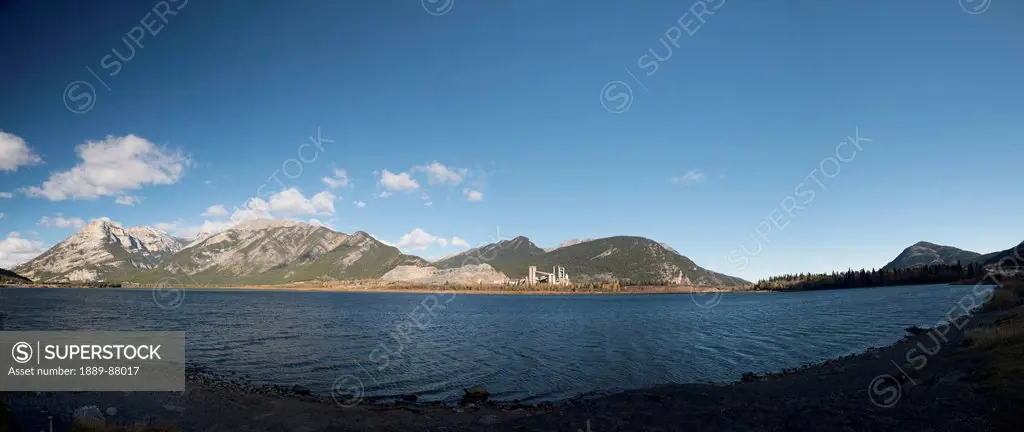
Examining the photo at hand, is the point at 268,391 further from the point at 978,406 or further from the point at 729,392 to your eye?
the point at 978,406

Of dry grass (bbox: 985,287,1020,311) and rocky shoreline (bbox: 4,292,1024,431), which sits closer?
rocky shoreline (bbox: 4,292,1024,431)

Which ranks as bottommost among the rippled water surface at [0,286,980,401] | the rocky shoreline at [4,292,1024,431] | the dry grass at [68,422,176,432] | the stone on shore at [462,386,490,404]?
the rippled water surface at [0,286,980,401]

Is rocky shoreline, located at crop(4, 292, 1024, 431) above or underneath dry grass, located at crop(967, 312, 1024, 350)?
underneath

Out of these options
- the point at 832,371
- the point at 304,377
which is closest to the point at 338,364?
the point at 304,377

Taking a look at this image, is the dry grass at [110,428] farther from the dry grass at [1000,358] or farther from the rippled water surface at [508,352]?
the dry grass at [1000,358]

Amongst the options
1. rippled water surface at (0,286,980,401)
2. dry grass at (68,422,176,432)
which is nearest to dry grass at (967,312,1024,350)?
rippled water surface at (0,286,980,401)

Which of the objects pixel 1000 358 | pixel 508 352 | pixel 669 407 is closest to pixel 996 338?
pixel 1000 358

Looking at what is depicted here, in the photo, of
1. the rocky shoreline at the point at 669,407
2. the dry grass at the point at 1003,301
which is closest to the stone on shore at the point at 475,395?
the rocky shoreline at the point at 669,407

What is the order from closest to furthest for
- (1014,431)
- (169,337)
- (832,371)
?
1. (1014,431)
2. (832,371)
3. (169,337)

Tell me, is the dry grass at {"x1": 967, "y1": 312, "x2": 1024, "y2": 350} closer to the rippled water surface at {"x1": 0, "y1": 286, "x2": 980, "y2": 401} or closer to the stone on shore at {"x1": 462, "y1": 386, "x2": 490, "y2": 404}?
the rippled water surface at {"x1": 0, "y1": 286, "x2": 980, "y2": 401}

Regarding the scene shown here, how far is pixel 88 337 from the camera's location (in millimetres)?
50000

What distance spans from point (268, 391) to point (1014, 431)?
34.2 metres

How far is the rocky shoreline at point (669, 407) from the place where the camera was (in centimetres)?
1530

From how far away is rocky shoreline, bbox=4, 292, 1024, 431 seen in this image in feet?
50.2
